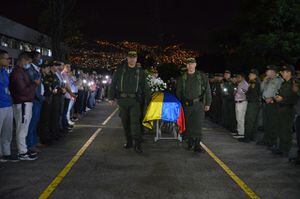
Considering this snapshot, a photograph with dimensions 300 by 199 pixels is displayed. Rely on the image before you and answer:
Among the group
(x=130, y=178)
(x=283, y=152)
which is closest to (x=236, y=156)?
(x=283, y=152)

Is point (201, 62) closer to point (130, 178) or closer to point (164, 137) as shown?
point (164, 137)

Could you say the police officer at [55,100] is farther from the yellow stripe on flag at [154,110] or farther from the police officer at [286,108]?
the police officer at [286,108]

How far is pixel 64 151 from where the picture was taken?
34.1 ft

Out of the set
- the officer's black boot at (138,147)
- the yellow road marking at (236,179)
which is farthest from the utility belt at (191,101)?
Answer: the officer's black boot at (138,147)

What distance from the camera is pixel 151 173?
26.5ft

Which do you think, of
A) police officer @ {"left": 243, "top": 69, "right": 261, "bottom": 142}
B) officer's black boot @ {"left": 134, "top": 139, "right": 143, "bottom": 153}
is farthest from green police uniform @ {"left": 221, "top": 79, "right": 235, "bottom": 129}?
officer's black boot @ {"left": 134, "top": 139, "right": 143, "bottom": 153}

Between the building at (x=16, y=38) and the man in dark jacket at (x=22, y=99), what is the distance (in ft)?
102

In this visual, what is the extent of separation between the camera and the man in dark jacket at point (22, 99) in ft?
30.1

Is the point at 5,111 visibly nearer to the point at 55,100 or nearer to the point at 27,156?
the point at 27,156

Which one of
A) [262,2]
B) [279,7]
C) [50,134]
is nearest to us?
[50,134]

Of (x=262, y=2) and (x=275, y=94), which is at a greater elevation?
(x=262, y=2)

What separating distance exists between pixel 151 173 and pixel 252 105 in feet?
16.4

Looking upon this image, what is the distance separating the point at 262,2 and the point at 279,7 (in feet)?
8.36

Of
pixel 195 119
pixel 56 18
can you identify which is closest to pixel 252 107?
pixel 195 119
